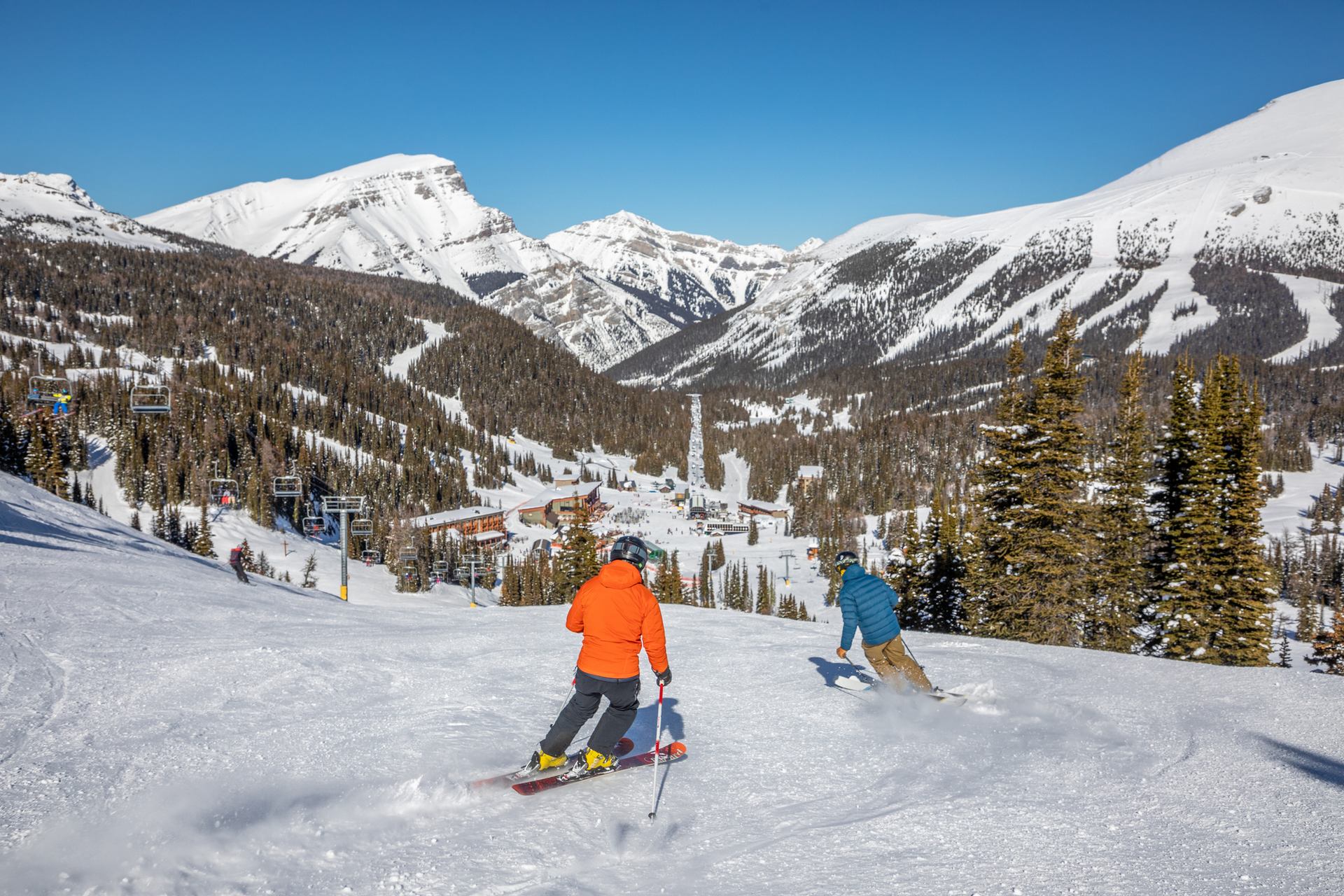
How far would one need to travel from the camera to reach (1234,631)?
24.9 meters

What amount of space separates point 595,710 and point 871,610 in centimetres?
480

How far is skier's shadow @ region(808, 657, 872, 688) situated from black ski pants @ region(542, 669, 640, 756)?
5143 mm

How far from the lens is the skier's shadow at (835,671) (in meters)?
12.0

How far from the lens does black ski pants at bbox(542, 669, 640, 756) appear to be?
23.9 ft

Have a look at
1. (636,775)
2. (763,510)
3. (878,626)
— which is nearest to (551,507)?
(763,510)

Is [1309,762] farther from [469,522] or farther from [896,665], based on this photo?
[469,522]

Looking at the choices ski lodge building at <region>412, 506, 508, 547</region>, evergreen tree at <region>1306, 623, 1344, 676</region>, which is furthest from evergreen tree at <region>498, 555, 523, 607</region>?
evergreen tree at <region>1306, 623, 1344, 676</region>

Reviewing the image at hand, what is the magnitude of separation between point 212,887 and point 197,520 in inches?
3337

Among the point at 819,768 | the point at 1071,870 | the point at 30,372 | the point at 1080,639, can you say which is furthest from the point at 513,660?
the point at 30,372

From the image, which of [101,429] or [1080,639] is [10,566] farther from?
[101,429]

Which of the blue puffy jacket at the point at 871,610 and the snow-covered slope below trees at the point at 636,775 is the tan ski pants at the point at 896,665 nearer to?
the blue puffy jacket at the point at 871,610

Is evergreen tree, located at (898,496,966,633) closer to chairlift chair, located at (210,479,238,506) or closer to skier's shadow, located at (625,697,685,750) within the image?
skier's shadow, located at (625,697,685,750)

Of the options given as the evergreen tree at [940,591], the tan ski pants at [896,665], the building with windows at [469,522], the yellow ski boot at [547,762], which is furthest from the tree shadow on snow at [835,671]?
the building with windows at [469,522]

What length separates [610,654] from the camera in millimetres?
7371
